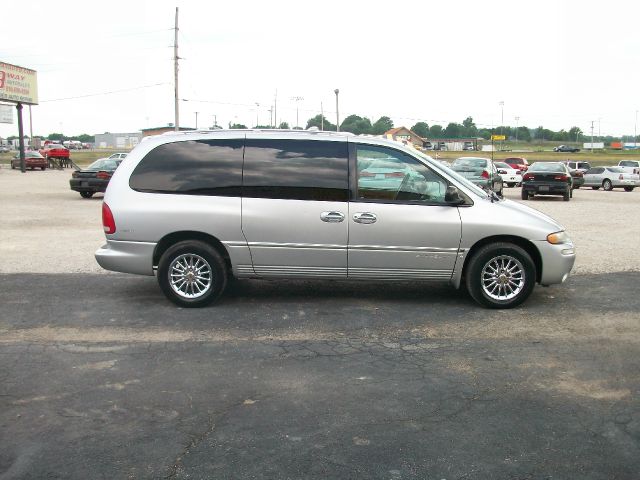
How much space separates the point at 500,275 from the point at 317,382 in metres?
3.07

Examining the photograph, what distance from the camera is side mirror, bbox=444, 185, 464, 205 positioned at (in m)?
7.13

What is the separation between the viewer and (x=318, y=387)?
487 centimetres

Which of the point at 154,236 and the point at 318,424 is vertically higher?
the point at 154,236

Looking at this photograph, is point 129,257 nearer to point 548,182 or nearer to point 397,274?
point 397,274

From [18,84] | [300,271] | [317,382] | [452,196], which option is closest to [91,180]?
[300,271]

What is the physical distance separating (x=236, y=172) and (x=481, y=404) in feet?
12.7

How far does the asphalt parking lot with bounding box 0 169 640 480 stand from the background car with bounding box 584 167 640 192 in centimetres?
2999

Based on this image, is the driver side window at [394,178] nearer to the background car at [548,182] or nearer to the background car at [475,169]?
the background car at [475,169]

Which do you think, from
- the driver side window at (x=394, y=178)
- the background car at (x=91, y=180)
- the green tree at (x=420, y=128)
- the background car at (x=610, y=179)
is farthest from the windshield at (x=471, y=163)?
the green tree at (x=420, y=128)

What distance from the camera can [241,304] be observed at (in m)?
7.45

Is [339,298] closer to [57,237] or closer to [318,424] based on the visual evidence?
[318,424]

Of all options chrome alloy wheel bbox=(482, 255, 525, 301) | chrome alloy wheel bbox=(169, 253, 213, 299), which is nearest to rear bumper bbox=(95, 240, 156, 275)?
chrome alloy wheel bbox=(169, 253, 213, 299)

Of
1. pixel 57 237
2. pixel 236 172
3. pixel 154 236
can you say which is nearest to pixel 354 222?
pixel 236 172

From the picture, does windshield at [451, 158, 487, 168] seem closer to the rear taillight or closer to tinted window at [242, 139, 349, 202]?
tinted window at [242, 139, 349, 202]
